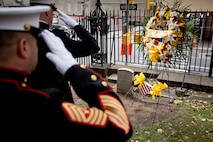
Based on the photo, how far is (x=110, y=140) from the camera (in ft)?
3.26

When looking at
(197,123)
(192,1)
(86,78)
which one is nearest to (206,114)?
(197,123)

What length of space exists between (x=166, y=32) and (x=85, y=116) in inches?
115

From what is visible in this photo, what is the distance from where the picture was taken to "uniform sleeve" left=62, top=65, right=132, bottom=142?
38.8 inches

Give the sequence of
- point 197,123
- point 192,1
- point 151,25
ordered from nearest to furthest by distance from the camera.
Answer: point 151,25
point 197,123
point 192,1

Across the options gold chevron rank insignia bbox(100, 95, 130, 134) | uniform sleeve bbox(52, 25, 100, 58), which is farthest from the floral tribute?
gold chevron rank insignia bbox(100, 95, 130, 134)

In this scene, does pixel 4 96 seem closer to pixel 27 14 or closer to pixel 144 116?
pixel 27 14

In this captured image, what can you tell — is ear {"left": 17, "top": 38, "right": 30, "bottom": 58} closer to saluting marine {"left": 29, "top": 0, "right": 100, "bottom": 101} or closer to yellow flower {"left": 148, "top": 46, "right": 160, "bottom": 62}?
saluting marine {"left": 29, "top": 0, "right": 100, "bottom": 101}

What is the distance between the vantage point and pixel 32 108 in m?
A: 0.94

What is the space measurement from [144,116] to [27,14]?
392cm

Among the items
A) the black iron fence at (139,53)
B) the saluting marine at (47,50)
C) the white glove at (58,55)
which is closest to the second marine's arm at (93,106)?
the white glove at (58,55)

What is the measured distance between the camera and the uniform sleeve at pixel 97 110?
3.23 feet

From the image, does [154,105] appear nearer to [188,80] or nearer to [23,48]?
[188,80]

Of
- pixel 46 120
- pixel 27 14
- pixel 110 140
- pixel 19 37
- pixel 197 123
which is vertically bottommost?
pixel 197 123

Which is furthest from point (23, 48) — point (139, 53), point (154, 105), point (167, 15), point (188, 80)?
point (139, 53)
